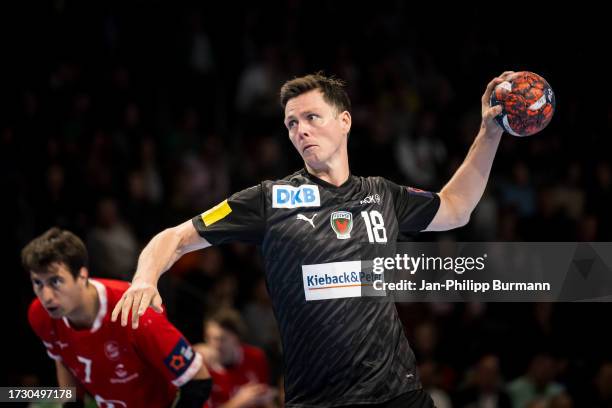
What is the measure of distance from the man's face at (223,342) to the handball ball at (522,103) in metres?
4.12

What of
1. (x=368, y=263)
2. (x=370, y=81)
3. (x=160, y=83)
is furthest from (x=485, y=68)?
(x=368, y=263)

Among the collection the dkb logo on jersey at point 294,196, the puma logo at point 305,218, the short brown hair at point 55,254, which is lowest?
the short brown hair at point 55,254

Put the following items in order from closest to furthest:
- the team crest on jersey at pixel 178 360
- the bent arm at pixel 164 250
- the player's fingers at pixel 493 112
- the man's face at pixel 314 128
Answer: the bent arm at pixel 164 250 → the man's face at pixel 314 128 → the player's fingers at pixel 493 112 → the team crest on jersey at pixel 178 360

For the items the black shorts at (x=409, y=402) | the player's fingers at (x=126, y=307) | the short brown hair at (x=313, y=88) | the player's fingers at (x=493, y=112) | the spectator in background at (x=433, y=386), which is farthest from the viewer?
the spectator in background at (x=433, y=386)

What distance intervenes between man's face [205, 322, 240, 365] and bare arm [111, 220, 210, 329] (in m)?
3.85

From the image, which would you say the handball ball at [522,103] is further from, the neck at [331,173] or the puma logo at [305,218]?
the puma logo at [305,218]

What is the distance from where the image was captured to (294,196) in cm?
458

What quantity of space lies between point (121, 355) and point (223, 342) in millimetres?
2815

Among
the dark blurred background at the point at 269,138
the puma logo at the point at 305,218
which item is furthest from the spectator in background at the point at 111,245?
the puma logo at the point at 305,218

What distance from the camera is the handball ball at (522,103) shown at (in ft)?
16.0

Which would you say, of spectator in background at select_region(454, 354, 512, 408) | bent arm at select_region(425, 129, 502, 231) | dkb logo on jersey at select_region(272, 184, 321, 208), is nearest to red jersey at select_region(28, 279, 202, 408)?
dkb logo on jersey at select_region(272, 184, 321, 208)

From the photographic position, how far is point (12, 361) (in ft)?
25.6

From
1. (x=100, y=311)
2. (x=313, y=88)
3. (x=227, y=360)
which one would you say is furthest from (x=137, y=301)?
(x=227, y=360)

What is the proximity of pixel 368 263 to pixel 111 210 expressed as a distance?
543 cm
